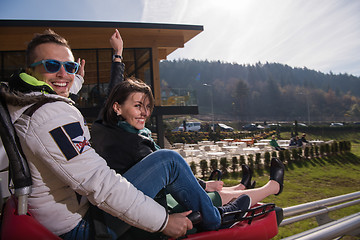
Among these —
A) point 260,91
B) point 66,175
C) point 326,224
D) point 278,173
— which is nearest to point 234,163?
point 278,173

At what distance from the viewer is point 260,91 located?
11600 centimetres

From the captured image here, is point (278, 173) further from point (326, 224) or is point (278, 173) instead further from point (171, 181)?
point (171, 181)

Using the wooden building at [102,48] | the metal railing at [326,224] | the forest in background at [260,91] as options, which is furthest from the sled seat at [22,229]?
the forest in background at [260,91]

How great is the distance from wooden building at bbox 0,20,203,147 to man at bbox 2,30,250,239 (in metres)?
9.64

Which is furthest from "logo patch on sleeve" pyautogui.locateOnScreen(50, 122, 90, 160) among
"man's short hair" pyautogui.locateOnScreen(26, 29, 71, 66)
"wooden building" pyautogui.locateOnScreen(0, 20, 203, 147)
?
"wooden building" pyautogui.locateOnScreen(0, 20, 203, 147)

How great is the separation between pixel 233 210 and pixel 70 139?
143 centimetres

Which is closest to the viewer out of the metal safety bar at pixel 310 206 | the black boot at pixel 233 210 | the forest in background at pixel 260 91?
the black boot at pixel 233 210

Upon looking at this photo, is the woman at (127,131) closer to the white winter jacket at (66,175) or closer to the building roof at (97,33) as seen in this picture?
the white winter jacket at (66,175)

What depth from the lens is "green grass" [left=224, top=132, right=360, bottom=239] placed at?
6.32 metres

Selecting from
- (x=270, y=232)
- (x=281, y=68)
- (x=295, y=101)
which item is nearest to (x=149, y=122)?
(x=270, y=232)

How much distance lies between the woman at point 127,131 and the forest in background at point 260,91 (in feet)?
286

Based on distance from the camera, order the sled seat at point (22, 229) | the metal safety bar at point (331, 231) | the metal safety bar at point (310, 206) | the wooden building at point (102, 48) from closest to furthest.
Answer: the sled seat at point (22, 229), the metal safety bar at point (331, 231), the metal safety bar at point (310, 206), the wooden building at point (102, 48)

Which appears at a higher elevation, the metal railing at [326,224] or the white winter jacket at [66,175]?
the white winter jacket at [66,175]

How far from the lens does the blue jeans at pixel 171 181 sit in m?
1.54
